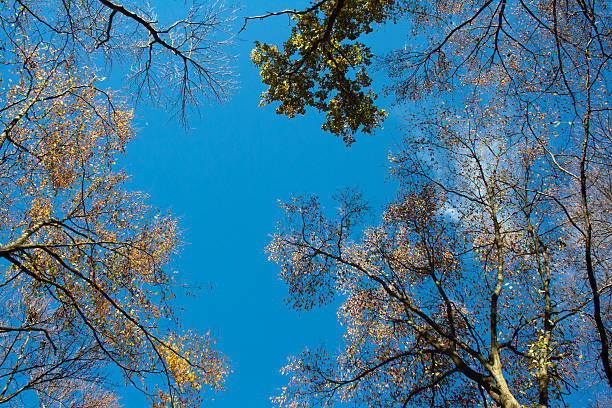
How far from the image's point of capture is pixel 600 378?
266 inches

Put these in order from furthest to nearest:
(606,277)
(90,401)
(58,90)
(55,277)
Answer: (90,401)
(58,90)
(606,277)
(55,277)

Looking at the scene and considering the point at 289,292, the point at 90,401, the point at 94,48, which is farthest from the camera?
the point at 90,401

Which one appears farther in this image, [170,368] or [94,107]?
[94,107]

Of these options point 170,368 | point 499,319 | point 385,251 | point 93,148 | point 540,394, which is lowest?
point 540,394

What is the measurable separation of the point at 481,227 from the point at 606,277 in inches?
121

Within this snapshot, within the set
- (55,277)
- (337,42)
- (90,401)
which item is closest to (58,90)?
(55,277)

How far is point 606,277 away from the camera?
730 cm

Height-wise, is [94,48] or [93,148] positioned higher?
[93,148]

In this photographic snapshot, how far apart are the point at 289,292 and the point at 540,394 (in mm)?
6204

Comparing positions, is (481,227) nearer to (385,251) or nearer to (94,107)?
(385,251)

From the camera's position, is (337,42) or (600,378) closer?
(600,378)

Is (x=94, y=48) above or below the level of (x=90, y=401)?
above

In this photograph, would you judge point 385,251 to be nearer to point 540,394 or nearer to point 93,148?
point 540,394

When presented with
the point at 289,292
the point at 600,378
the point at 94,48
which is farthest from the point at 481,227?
the point at 94,48
